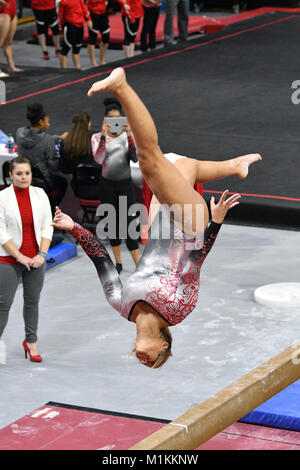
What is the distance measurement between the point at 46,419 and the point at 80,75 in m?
7.54

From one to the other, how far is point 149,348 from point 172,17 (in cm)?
1108

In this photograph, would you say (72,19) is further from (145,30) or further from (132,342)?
(132,342)

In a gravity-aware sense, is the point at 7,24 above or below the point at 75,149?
above

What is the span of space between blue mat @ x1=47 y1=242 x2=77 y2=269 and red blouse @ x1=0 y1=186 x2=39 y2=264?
6.41ft

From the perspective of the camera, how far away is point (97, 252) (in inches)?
142

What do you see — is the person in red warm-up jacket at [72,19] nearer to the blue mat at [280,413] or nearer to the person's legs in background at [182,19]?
the person's legs in background at [182,19]

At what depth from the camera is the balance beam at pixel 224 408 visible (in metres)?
3.42

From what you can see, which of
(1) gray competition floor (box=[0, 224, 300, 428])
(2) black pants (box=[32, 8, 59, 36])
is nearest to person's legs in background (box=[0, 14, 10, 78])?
(2) black pants (box=[32, 8, 59, 36])

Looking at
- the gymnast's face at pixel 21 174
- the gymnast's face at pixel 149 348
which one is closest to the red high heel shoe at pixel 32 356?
the gymnast's face at pixel 21 174

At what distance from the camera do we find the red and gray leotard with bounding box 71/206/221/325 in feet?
11.3

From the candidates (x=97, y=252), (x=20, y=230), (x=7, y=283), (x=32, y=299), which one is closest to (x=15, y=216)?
(x=20, y=230)

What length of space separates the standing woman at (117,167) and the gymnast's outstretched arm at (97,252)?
8.89ft

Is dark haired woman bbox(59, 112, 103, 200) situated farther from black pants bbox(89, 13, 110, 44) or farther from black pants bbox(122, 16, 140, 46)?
black pants bbox(122, 16, 140, 46)

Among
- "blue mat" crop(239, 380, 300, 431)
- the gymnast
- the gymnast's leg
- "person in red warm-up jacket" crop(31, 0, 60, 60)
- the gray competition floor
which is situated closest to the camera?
the gymnast's leg
